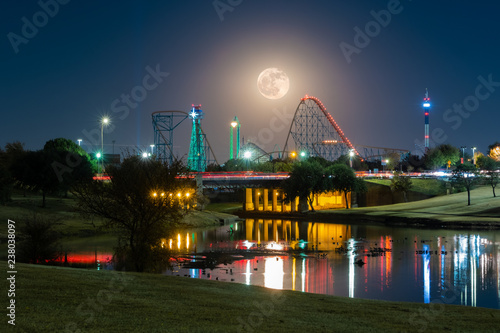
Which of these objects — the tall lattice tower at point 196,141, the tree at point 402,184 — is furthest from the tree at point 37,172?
the tree at point 402,184

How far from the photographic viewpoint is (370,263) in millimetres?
42469

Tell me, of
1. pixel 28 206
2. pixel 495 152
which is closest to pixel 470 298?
pixel 28 206

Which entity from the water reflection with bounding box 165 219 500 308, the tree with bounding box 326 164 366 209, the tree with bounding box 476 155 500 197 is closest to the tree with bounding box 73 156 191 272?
the water reflection with bounding box 165 219 500 308

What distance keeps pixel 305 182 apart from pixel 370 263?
208 feet

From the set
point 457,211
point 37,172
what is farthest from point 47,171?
point 457,211

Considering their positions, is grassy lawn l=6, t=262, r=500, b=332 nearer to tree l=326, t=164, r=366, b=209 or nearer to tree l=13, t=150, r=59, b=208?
tree l=13, t=150, r=59, b=208

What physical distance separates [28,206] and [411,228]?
50701 millimetres

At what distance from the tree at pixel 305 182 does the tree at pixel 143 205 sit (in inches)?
2864

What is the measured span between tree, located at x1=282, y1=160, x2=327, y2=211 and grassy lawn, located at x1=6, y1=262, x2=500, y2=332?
82843 mm

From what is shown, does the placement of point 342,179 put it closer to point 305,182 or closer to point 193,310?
point 305,182

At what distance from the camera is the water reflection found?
3130 cm

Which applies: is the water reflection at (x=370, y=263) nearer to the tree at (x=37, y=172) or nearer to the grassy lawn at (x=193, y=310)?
the grassy lawn at (x=193, y=310)

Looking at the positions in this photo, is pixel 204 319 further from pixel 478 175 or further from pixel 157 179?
pixel 478 175

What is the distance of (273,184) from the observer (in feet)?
398
